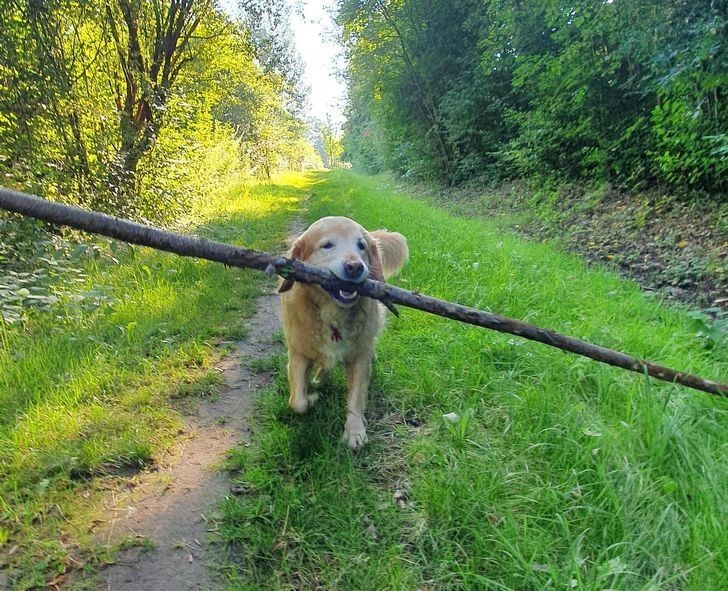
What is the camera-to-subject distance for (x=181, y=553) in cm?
191

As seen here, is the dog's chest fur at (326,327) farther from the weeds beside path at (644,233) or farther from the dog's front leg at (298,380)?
the weeds beside path at (644,233)

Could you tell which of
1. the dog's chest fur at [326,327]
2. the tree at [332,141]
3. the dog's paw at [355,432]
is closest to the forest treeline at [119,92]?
the dog's chest fur at [326,327]

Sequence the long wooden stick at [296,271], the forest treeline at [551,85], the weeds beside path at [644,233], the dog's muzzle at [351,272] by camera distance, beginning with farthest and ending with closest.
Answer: the forest treeline at [551,85] → the weeds beside path at [644,233] → the dog's muzzle at [351,272] → the long wooden stick at [296,271]

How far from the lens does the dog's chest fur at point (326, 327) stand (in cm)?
289

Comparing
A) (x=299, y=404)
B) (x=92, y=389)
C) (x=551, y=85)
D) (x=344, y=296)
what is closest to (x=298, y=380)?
(x=299, y=404)

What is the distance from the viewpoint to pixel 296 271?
2.34 meters

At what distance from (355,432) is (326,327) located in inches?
26.2

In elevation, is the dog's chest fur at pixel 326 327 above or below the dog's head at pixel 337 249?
below

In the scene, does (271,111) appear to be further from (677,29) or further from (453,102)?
(677,29)

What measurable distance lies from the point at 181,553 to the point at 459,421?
→ 1.46 metres

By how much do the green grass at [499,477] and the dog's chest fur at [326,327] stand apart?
37cm

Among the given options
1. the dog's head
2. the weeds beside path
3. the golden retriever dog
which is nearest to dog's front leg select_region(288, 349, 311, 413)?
the golden retriever dog

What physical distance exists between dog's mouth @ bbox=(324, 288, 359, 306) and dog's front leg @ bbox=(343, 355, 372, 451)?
464mm

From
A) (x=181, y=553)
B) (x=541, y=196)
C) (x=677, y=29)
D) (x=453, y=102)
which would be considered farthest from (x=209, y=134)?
(x=181, y=553)
